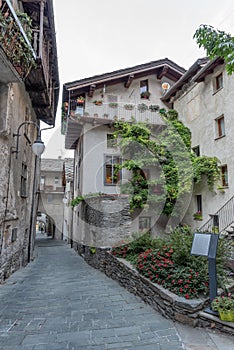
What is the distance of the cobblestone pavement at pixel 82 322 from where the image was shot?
10.8ft

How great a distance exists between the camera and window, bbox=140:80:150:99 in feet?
46.3

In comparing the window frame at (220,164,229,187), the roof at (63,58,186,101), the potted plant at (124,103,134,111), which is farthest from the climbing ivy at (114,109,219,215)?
the roof at (63,58,186,101)

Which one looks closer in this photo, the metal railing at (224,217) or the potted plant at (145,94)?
the metal railing at (224,217)

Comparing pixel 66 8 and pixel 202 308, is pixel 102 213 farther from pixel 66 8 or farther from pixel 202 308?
pixel 66 8

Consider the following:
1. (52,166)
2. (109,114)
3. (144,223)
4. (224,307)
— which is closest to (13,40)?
(224,307)

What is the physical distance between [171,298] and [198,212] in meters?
7.83

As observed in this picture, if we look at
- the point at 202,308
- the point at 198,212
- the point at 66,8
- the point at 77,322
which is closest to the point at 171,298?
the point at 202,308

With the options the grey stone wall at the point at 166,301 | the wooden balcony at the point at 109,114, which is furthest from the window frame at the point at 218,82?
the grey stone wall at the point at 166,301

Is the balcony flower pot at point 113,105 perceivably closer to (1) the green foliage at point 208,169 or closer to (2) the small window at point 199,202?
(1) the green foliage at point 208,169

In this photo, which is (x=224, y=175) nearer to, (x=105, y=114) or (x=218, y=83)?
(x=218, y=83)

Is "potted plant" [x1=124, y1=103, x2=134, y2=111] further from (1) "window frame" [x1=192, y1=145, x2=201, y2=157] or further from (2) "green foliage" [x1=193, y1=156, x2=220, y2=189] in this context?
(2) "green foliage" [x1=193, y1=156, x2=220, y2=189]

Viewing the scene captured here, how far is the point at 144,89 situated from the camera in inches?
564

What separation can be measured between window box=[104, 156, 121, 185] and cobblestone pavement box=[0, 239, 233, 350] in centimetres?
678

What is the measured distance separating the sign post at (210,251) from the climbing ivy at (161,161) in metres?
7.01
